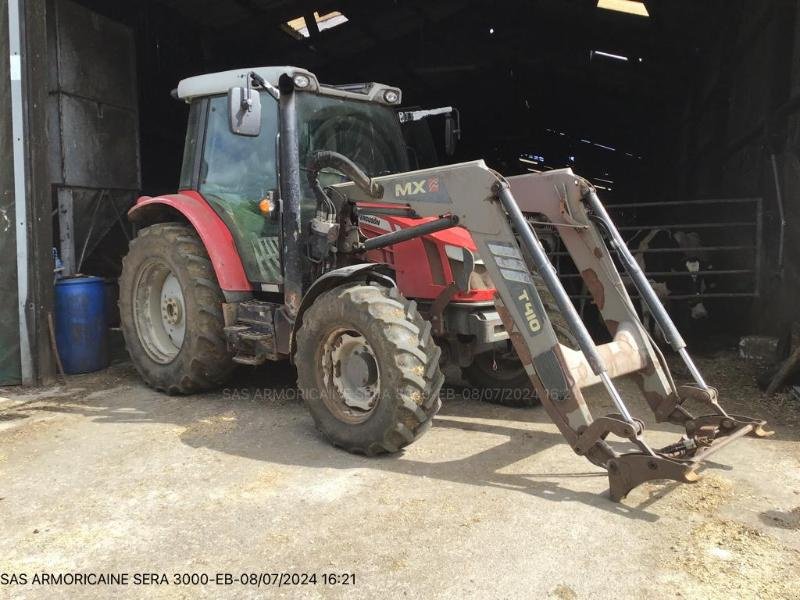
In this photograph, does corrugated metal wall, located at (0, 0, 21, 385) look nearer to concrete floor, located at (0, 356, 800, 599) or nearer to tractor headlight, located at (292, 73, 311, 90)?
concrete floor, located at (0, 356, 800, 599)

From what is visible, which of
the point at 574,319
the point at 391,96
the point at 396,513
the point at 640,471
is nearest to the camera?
the point at 640,471

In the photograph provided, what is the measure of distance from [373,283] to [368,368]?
1.75 ft

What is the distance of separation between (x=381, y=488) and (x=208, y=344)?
84.5 inches

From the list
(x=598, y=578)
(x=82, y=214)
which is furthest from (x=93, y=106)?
(x=598, y=578)

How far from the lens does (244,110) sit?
4051mm

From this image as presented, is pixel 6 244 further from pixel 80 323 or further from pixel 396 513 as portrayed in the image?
pixel 396 513

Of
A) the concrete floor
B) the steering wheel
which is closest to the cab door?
the steering wheel

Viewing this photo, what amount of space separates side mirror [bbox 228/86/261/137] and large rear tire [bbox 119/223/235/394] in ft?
4.52

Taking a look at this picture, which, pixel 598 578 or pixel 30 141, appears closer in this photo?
pixel 598 578

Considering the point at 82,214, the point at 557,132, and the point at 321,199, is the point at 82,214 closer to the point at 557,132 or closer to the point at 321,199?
the point at 321,199

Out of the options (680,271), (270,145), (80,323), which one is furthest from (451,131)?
(80,323)

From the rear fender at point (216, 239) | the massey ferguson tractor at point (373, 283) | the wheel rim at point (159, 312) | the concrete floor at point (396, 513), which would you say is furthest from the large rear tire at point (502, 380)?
the wheel rim at point (159, 312)

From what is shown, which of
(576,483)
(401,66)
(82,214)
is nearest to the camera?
(576,483)

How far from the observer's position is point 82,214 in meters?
7.36
